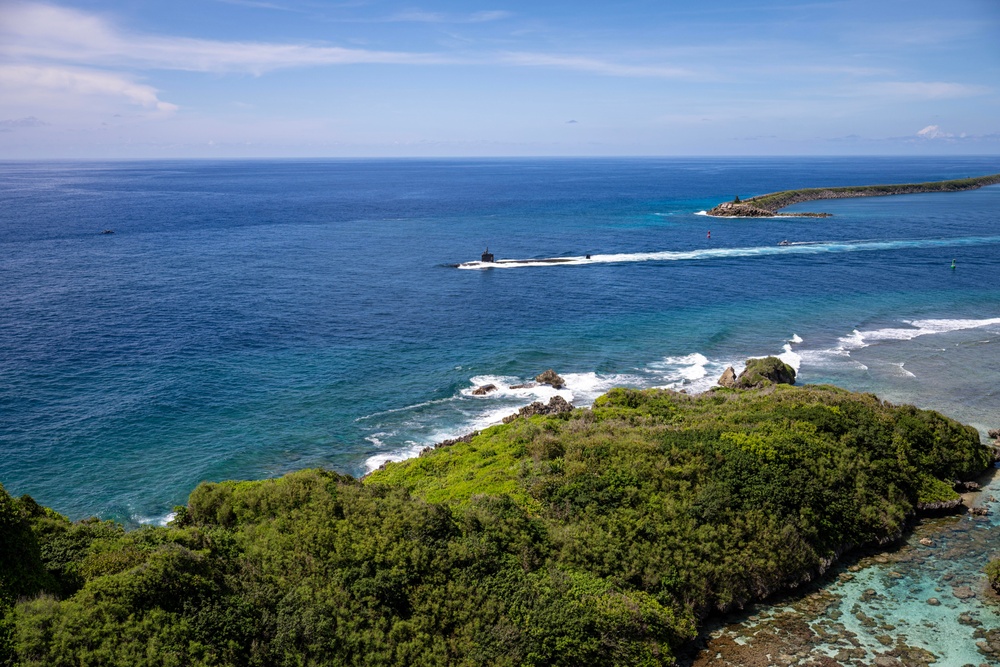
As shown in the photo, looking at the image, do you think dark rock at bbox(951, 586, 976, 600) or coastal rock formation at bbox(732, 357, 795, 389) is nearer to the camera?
dark rock at bbox(951, 586, 976, 600)

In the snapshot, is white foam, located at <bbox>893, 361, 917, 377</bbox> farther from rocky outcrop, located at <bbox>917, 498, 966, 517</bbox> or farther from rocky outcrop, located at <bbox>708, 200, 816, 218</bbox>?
rocky outcrop, located at <bbox>708, 200, 816, 218</bbox>

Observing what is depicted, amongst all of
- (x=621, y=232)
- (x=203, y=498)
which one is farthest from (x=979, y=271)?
(x=203, y=498)

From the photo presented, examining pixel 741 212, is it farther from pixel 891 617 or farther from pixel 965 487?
pixel 891 617

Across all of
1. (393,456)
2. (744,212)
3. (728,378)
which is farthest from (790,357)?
(744,212)

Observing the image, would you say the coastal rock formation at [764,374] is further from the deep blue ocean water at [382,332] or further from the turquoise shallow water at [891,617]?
the turquoise shallow water at [891,617]

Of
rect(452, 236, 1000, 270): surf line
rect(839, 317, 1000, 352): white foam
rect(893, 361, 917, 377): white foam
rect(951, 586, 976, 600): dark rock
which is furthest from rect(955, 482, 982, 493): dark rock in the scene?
rect(452, 236, 1000, 270): surf line

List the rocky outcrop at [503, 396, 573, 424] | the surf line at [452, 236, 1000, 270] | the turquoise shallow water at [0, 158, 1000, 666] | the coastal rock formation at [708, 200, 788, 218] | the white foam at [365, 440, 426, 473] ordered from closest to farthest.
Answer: the turquoise shallow water at [0, 158, 1000, 666] → the white foam at [365, 440, 426, 473] → the rocky outcrop at [503, 396, 573, 424] → the surf line at [452, 236, 1000, 270] → the coastal rock formation at [708, 200, 788, 218]

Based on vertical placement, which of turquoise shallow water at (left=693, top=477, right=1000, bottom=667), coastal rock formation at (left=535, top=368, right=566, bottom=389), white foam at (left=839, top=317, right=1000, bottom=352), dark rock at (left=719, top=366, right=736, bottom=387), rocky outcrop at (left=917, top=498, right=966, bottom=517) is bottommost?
turquoise shallow water at (left=693, top=477, right=1000, bottom=667)
